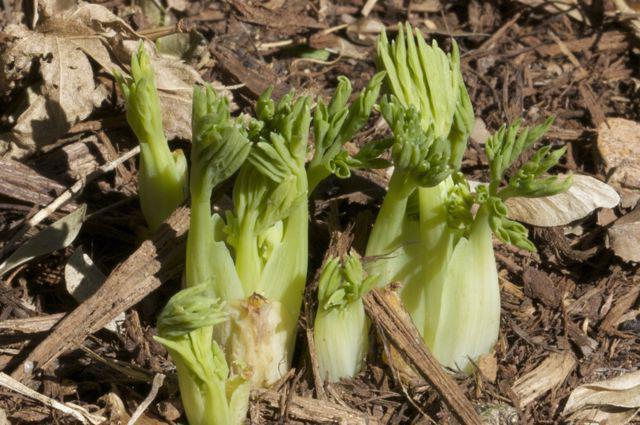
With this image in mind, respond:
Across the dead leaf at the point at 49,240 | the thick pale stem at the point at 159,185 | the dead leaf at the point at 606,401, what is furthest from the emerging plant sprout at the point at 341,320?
the dead leaf at the point at 49,240

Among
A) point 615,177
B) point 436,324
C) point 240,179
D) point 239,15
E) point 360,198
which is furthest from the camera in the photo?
point 239,15

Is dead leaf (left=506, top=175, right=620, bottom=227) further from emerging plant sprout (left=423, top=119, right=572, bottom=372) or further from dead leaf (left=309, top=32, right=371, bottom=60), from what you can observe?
dead leaf (left=309, top=32, right=371, bottom=60)

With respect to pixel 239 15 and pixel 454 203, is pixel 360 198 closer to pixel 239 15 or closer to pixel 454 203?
pixel 454 203

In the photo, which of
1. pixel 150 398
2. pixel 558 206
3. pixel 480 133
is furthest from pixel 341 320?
pixel 480 133

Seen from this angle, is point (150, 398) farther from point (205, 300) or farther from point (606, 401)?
point (606, 401)

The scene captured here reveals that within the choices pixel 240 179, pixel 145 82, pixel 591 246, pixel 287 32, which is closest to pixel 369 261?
pixel 240 179

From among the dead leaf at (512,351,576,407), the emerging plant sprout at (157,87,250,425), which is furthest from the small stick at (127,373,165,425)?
the dead leaf at (512,351,576,407)

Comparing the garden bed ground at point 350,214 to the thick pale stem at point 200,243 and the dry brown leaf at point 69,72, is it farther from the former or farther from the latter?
the thick pale stem at point 200,243
